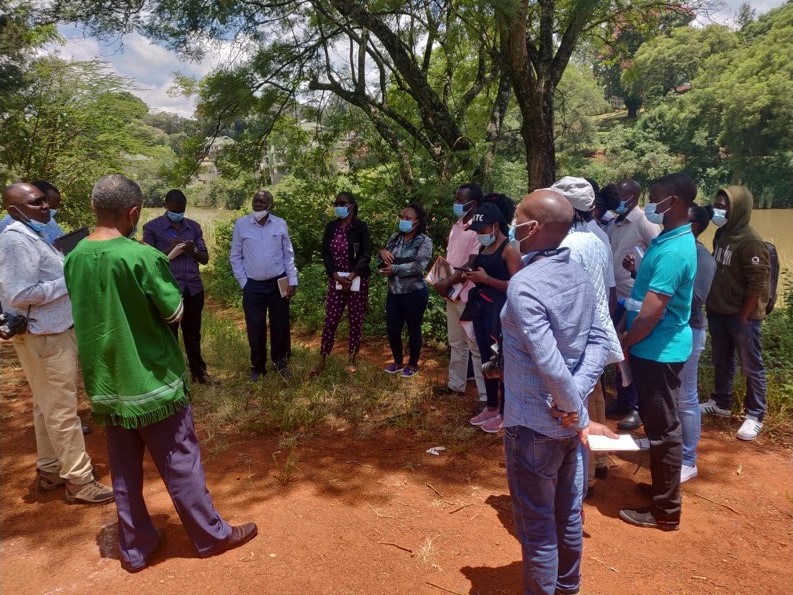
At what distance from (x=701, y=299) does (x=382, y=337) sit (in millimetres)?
4101

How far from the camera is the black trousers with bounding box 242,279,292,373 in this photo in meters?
4.88

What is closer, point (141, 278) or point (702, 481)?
point (141, 278)

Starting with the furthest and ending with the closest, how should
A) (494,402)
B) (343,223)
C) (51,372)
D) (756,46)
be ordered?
(756,46) < (343,223) < (494,402) < (51,372)

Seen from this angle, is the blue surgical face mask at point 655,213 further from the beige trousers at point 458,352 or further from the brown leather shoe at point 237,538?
the brown leather shoe at point 237,538

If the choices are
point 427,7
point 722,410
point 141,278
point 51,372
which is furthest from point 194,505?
point 427,7

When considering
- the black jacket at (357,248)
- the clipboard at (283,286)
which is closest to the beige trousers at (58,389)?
the clipboard at (283,286)

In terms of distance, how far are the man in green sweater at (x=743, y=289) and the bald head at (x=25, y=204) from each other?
15.1ft

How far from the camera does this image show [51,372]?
303cm

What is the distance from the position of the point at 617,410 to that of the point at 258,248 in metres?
3.55

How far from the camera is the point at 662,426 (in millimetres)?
2783

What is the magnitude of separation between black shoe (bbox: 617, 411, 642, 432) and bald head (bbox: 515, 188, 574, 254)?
9.06 ft

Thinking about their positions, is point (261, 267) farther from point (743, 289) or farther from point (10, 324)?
point (743, 289)

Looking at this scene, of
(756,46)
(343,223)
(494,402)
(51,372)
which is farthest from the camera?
(756,46)

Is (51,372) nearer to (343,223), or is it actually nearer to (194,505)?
(194,505)
